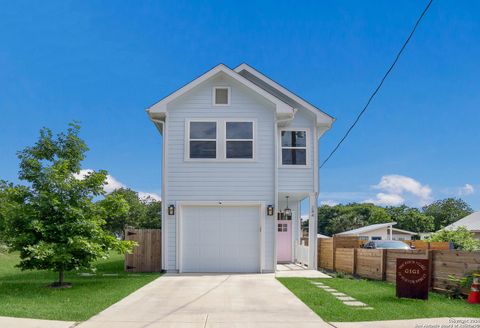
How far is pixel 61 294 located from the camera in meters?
10.1

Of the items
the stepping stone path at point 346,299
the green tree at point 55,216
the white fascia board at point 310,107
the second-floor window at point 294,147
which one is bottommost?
the stepping stone path at point 346,299

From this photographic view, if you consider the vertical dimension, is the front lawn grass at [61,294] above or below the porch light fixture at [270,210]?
below

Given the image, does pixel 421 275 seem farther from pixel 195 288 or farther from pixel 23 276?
pixel 23 276

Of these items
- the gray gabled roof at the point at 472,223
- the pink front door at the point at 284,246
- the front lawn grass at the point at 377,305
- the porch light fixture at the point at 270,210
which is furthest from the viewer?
the gray gabled roof at the point at 472,223

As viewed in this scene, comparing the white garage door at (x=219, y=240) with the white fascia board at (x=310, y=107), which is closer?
the white garage door at (x=219, y=240)

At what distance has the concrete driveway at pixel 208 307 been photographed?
7.17 metres

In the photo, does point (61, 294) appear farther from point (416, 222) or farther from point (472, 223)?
point (416, 222)

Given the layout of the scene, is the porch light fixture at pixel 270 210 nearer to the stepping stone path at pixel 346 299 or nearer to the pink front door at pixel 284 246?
the stepping stone path at pixel 346 299

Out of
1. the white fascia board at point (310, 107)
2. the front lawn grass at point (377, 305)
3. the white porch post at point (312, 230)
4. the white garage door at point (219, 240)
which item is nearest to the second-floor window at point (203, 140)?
the white garage door at point (219, 240)

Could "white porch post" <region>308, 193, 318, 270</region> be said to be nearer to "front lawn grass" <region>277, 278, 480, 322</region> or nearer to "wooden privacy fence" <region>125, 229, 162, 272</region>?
"front lawn grass" <region>277, 278, 480, 322</region>

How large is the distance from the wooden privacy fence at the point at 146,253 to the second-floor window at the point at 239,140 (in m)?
3.80

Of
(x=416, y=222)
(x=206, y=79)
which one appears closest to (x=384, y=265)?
(x=206, y=79)

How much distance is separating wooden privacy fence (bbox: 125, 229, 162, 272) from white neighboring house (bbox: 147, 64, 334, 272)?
838mm

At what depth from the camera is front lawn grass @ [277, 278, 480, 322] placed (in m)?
7.71
